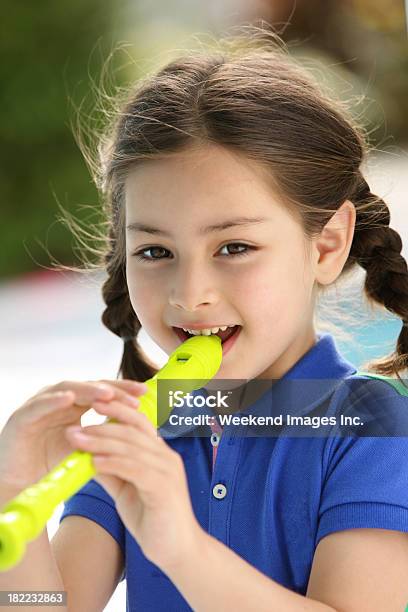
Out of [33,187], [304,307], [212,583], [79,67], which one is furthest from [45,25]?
[212,583]

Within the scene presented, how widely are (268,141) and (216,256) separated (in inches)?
5.3

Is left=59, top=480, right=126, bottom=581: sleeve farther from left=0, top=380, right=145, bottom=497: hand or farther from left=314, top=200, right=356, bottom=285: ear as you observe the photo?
left=314, top=200, right=356, bottom=285: ear

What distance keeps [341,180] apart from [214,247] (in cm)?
20

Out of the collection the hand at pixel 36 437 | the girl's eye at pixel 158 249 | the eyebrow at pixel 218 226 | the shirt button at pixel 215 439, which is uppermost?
the eyebrow at pixel 218 226

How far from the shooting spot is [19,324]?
10.6 ft

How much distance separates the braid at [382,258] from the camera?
113 centimetres

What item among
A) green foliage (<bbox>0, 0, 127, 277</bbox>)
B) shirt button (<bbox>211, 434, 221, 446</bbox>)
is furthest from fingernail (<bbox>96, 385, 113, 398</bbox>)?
green foliage (<bbox>0, 0, 127, 277</bbox>)

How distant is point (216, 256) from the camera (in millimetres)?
970

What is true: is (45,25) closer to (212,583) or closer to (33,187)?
(33,187)

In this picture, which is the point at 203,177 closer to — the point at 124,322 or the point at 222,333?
the point at 222,333

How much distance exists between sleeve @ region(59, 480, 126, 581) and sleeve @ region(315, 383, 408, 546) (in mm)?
224

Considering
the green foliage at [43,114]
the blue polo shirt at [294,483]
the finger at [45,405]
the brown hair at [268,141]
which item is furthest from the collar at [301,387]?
the green foliage at [43,114]

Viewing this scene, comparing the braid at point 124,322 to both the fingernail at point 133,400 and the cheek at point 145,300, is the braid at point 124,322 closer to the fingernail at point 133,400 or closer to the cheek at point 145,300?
the cheek at point 145,300

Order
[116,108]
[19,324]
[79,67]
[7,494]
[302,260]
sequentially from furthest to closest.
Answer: [79,67]
[19,324]
[116,108]
[302,260]
[7,494]
